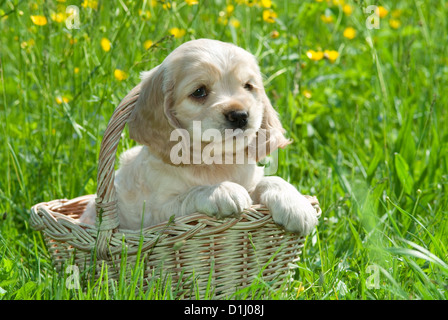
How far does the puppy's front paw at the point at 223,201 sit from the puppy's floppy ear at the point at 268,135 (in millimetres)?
378

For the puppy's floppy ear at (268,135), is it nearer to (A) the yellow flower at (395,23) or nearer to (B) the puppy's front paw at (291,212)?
(B) the puppy's front paw at (291,212)

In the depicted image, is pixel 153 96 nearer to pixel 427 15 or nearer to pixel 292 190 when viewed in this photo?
pixel 292 190

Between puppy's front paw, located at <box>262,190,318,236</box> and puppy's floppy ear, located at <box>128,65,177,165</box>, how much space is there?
0.57 m

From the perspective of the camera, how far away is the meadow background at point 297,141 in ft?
8.89

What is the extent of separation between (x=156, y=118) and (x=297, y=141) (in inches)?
53.2

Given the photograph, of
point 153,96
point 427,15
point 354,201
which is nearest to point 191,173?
point 153,96

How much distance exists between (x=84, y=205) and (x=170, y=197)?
3.09 feet

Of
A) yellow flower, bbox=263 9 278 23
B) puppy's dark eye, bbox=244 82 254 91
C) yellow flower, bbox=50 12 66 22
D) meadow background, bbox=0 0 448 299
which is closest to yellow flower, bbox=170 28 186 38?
meadow background, bbox=0 0 448 299

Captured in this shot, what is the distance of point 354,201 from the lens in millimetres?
3254

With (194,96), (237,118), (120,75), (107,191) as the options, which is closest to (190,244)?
(107,191)

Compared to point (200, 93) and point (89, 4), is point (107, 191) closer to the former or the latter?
point (200, 93)

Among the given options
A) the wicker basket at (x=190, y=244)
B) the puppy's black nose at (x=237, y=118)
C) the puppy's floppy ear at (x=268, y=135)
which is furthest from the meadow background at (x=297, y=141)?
the puppy's black nose at (x=237, y=118)

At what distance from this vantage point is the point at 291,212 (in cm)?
255

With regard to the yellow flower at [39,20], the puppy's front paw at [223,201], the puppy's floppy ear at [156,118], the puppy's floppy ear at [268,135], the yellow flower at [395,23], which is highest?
the yellow flower at [39,20]
